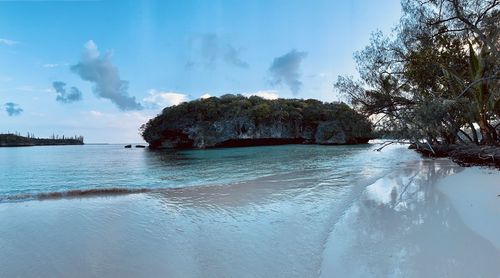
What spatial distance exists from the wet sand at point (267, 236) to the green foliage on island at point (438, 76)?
6.53 meters

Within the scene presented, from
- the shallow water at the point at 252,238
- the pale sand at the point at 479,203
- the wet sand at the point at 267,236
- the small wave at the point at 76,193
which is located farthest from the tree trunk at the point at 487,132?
the small wave at the point at 76,193

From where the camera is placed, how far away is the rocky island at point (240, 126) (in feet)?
201

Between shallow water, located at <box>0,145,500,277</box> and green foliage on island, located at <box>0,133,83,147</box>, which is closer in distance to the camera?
shallow water, located at <box>0,145,500,277</box>

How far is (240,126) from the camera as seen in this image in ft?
201

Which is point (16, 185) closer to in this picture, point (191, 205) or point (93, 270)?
point (191, 205)

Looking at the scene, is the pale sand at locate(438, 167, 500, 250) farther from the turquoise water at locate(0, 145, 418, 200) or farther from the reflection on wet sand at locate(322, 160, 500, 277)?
the turquoise water at locate(0, 145, 418, 200)

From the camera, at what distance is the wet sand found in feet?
11.4

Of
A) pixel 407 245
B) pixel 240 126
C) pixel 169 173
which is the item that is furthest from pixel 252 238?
pixel 240 126

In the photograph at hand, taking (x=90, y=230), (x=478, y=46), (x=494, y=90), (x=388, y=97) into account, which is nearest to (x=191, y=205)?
(x=90, y=230)

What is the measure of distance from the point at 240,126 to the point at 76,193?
51.6 m

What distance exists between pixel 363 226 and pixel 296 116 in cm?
6215

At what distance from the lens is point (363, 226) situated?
496cm

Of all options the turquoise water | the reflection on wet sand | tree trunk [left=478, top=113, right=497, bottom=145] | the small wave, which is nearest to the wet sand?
the reflection on wet sand

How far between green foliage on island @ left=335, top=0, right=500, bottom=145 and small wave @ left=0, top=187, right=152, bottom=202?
12.6 m
